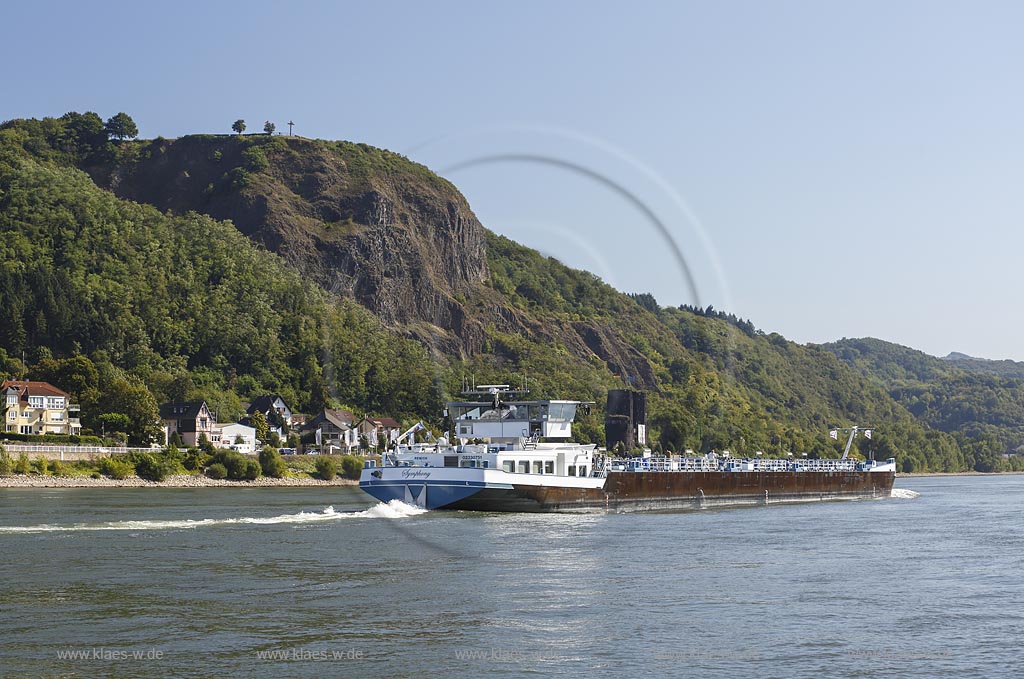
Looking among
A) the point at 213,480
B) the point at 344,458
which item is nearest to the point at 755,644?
the point at 213,480

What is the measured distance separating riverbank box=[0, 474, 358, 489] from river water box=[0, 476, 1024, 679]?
4542 centimetres

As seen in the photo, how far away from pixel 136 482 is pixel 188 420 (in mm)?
36986

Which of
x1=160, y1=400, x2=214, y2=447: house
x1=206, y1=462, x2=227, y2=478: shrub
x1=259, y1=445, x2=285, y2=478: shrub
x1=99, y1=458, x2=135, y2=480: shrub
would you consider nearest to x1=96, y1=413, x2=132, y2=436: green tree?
x1=206, y1=462, x2=227, y2=478: shrub

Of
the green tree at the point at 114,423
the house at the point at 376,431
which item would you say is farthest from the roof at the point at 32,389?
the house at the point at 376,431

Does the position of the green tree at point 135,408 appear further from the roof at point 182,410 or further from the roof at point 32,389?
the roof at point 182,410

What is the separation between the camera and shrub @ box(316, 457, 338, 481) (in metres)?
154

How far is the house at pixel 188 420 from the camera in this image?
535ft

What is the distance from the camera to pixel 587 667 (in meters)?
33.9

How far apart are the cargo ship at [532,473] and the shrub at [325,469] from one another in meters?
57.9

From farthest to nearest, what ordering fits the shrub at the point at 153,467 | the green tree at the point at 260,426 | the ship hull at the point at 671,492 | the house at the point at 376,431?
the house at the point at 376,431, the green tree at the point at 260,426, the shrub at the point at 153,467, the ship hull at the point at 671,492

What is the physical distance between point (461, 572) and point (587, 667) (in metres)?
17.8

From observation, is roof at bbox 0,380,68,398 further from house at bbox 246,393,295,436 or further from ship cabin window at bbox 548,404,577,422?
ship cabin window at bbox 548,404,577,422

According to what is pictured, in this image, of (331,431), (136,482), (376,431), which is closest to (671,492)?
(136,482)

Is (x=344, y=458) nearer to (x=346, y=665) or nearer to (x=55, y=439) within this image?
(x=55, y=439)
